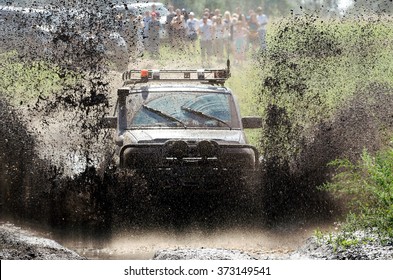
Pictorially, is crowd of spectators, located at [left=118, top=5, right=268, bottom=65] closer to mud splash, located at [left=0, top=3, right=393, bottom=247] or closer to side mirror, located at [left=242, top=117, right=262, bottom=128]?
mud splash, located at [left=0, top=3, right=393, bottom=247]

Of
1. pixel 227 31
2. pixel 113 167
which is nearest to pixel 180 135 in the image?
pixel 113 167

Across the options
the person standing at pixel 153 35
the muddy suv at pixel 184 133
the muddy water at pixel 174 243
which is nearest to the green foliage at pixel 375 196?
the muddy water at pixel 174 243

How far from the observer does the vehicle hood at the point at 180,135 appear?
45.8ft

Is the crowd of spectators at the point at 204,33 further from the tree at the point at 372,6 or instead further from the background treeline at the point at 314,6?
the tree at the point at 372,6

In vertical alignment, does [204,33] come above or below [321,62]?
above

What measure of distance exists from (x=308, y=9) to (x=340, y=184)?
594 cm

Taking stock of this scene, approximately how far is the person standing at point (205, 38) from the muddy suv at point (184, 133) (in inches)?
188

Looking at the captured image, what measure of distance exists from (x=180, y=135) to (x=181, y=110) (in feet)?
2.10

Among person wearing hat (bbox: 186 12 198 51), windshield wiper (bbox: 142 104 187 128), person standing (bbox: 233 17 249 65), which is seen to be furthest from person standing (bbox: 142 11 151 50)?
windshield wiper (bbox: 142 104 187 128)

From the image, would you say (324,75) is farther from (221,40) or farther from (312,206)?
(312,206)

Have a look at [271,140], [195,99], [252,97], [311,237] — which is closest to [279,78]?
[252,97]

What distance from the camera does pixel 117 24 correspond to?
18625mm

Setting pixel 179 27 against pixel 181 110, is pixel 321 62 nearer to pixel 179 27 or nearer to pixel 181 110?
pixel 179 27

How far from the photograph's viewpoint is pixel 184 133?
46.4ft
